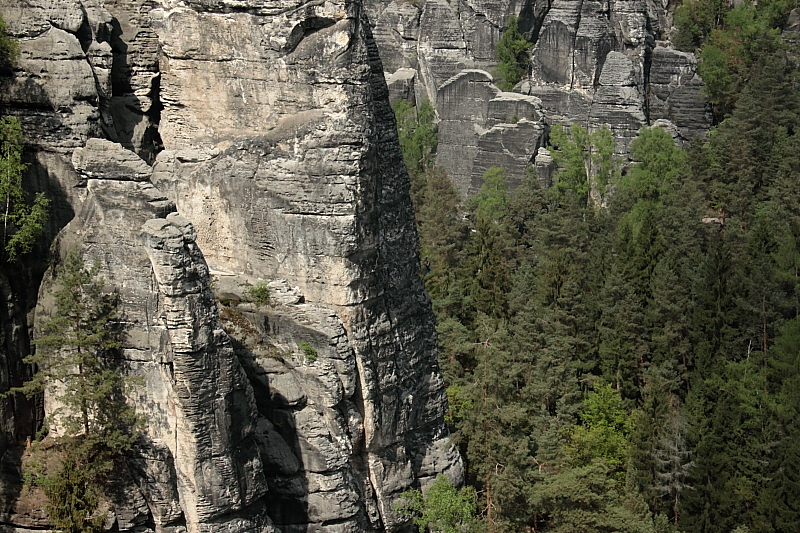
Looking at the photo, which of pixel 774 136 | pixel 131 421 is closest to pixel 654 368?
pixel 131 421

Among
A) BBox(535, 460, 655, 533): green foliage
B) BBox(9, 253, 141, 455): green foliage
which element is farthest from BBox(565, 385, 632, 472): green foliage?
BBox(9, 253, 141, 455): green foliage

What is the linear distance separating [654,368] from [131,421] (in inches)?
878

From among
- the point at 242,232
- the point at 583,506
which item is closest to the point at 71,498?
the point at 242,232

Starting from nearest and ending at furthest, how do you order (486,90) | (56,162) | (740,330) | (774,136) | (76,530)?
(76,530) < (56,162) < (740,330) < (774,136) < (486,90)

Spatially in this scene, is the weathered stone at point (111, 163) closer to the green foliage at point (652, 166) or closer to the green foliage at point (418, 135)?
the green foliage at point (652, 166)

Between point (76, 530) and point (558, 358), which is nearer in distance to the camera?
point (76, 530)

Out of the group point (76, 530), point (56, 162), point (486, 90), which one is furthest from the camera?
point (486, 90)

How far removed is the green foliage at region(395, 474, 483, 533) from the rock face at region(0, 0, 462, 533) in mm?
390

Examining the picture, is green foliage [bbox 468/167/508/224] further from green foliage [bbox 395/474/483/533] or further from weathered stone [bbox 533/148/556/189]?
green foliage [bbox 395/474/483/533]

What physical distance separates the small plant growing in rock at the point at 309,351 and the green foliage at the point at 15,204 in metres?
5.67

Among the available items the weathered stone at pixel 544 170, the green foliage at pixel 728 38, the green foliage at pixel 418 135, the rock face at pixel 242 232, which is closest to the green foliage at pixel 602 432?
the rock face at pixel 242 232

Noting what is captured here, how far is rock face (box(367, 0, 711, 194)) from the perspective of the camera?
71.8 metres

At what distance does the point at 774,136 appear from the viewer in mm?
65438

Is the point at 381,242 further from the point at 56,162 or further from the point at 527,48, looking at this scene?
the point at 527,48
